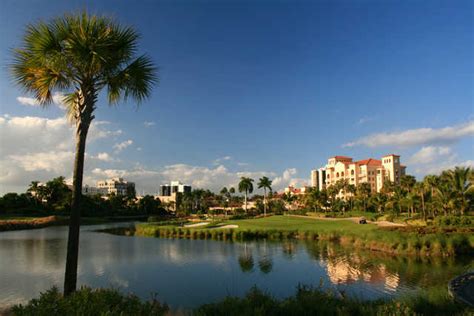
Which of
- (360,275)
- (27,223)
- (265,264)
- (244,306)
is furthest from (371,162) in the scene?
(244,306)

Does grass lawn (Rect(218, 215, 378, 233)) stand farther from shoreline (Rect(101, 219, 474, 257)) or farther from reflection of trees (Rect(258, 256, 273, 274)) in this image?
reflection of trees (Rect(258, 256, 273, 274))

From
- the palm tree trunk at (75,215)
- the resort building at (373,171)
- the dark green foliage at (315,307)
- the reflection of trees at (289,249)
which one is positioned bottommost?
the reflection of trees at (289,249)

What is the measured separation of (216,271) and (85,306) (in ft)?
55.3

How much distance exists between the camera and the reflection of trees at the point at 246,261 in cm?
2378

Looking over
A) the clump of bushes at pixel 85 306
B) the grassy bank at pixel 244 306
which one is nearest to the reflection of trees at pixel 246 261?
the grassy bank at pixel 244 306

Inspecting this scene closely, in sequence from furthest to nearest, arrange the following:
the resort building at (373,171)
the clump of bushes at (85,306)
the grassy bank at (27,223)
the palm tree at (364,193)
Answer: the resort building at (373,171), the palm tree at (364,193), the grassy bank at (27,223), the clump of bushes at (85,306)

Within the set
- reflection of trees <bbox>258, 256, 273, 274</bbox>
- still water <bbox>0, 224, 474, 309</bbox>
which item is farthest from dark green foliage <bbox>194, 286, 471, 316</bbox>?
reflection of trees <bbox>258, 256, 273, 274</bbox>

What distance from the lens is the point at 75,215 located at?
30.2 feet

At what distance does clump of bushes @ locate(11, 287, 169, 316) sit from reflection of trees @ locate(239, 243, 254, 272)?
1606 centimetres

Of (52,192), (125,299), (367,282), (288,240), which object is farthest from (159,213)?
(125,299)

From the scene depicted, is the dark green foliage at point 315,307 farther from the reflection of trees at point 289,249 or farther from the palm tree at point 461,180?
the palm tree at point 461,180

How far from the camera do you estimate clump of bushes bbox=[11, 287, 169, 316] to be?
21.4 feet

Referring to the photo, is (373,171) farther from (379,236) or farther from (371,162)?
(379,236)

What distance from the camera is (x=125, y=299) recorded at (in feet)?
27.4
